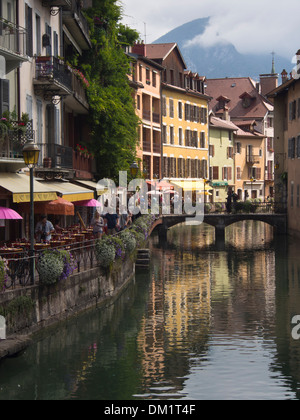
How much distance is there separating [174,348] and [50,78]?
38.9 feet

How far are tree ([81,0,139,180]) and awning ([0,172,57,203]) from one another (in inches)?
599

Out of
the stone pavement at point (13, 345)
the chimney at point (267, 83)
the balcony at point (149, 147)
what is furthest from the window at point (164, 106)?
the stone pavement at point (13, 345)

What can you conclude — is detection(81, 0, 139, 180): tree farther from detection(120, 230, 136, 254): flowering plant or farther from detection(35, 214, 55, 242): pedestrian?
detection(35, 214, 55, 242): pedestrian

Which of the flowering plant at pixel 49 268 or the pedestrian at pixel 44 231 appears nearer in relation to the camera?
the flowering plant at pixel 49 268

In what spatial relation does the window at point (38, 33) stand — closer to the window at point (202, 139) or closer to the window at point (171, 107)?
the window at point (171, 107)

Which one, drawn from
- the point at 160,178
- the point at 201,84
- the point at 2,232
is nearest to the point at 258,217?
the point at 160,178

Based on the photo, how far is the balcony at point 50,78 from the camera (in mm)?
27016

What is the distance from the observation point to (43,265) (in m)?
18.7

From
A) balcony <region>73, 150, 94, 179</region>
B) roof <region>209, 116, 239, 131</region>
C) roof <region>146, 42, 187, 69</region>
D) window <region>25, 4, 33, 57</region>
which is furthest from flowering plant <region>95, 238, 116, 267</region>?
roof <region>209, 116, 239, 131</region>

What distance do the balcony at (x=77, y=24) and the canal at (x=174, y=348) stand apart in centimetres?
1106

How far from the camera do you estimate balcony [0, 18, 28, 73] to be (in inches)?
877

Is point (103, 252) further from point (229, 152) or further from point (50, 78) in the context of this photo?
point (229, 152)

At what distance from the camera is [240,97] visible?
322 feet
